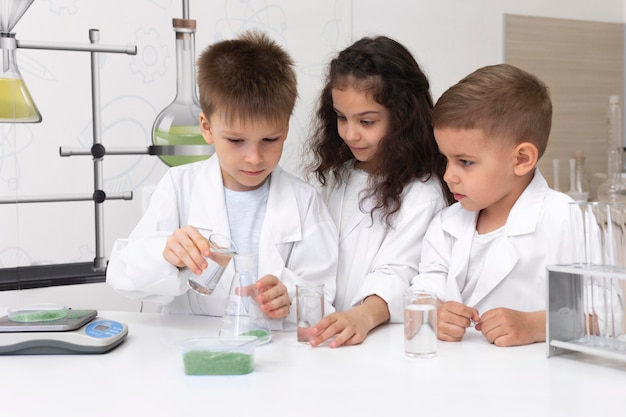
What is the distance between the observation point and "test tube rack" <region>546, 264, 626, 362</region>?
3.45 ft

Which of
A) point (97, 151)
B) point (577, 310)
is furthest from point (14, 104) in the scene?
point (577, 310)

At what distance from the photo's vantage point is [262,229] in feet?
4.97

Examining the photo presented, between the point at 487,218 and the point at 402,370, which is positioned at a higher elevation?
the point at 487,218

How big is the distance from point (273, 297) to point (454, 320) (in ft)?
1.01

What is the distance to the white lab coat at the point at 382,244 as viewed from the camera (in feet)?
5.00

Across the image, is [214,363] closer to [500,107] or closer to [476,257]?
[476,257]

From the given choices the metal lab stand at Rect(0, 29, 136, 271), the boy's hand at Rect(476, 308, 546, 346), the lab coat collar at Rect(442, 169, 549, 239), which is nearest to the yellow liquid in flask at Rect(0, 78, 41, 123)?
the metal lab stand at Rect(0, 29, 136, 271)

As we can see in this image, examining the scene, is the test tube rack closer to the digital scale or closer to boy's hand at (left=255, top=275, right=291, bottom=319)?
boy's hand at (left=255, top=275, right=291, bottom=319)

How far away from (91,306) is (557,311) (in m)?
1.79

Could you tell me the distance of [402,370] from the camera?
1.03 m

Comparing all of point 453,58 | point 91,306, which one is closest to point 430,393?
point 91,306

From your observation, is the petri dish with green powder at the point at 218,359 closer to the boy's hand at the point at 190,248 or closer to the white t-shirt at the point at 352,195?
the boy's hand at the point at 190,248

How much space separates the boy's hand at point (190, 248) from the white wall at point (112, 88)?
0.91 m

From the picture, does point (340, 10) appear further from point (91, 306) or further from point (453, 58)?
point (91, 306)
